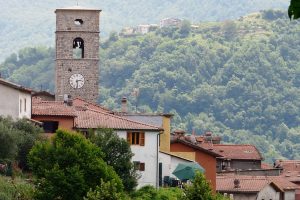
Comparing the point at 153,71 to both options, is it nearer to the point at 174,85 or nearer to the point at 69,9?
the point at 174,85

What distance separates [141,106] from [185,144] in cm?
9629

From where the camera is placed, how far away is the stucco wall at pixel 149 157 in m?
62.6

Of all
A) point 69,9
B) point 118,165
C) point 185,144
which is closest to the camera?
point 118,165

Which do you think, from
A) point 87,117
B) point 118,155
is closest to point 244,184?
point 87,117

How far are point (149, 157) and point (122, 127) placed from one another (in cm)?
178

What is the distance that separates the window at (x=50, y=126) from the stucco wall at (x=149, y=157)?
3.25 meters

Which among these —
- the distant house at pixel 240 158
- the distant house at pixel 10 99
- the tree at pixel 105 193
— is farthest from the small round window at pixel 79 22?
the tree at pixel 105 193

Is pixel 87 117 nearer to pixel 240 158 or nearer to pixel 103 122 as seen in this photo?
pixel 103 122

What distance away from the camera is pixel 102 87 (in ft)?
607

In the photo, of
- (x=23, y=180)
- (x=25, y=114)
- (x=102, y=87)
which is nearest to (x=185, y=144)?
(x=25, y=114)

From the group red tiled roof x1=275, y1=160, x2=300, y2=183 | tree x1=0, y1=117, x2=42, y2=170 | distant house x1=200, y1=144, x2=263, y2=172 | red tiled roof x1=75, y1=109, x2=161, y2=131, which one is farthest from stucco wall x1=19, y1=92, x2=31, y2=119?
red tiled roof x1=275, y1=160, x2=300, y2=183

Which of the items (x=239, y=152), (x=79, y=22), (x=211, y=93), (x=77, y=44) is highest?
(x=211, y=93)

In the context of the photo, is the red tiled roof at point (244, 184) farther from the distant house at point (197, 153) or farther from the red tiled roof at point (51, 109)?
the red tiled roof at point (51, 109)

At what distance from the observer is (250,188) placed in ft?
256
